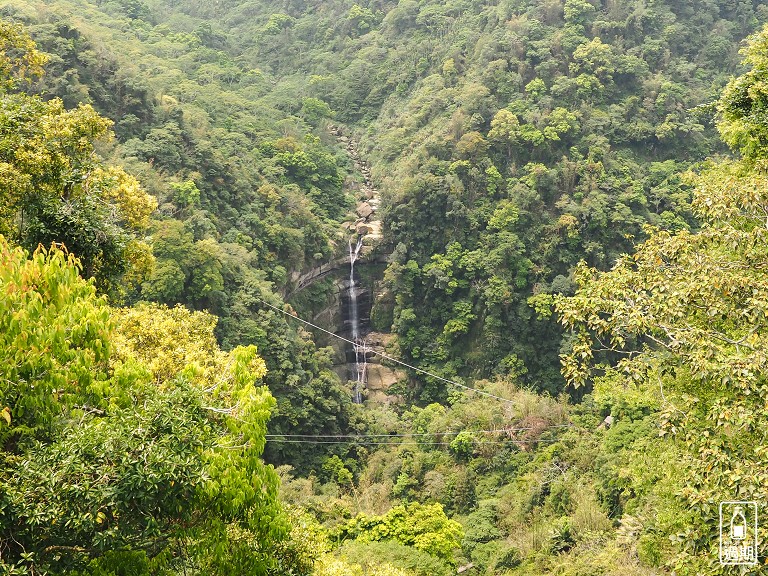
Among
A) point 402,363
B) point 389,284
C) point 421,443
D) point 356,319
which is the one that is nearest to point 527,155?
point 389,284

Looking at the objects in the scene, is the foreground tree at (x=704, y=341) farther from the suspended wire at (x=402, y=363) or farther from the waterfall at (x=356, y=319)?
the waterfall at (x=356, y=319)

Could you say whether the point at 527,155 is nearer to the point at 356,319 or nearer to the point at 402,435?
the point at 356,319

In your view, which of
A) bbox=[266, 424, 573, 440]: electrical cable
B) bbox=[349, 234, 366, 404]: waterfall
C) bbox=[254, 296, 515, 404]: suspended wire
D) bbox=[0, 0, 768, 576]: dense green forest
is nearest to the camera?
bbox=[0, 0, 768, 576]: dense green forest

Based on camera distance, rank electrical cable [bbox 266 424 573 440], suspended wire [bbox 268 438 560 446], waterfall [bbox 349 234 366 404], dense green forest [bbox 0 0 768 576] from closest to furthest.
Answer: dense green forest [bbox 0 0 768 576] < suspended wire [bbox 268 438 560 446] < electrical cable [bbox 266 424 573 440] < waterfall [bbox 349 234 366 404]

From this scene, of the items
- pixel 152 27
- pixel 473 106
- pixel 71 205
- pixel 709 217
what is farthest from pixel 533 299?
pixel 152 27

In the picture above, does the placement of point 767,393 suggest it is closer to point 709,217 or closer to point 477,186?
point 709,217

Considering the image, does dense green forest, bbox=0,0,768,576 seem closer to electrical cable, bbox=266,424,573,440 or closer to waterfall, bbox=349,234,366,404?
electrical cable, bbox=266,424,573,440

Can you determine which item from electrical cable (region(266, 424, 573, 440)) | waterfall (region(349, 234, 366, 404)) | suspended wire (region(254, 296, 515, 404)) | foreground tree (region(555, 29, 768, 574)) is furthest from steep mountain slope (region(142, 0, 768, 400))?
foreground tree (region(555, 29, 768, 574))
